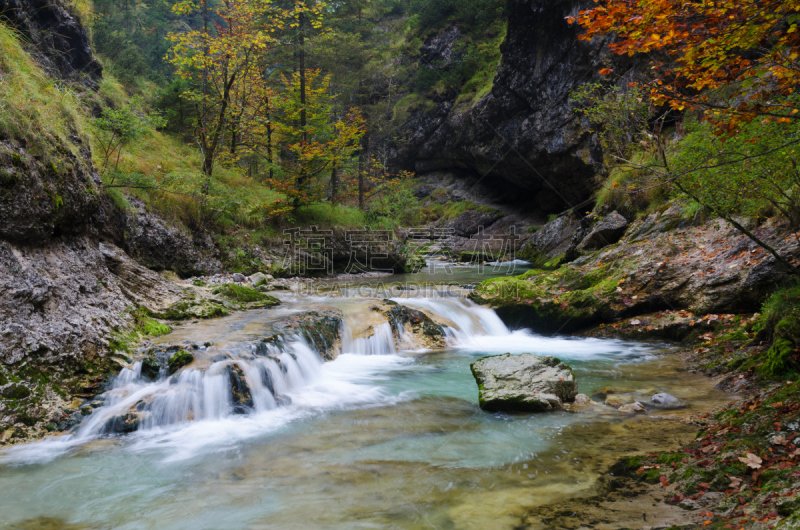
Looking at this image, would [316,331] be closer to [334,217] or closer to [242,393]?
[242,393]

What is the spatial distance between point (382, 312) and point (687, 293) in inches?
234

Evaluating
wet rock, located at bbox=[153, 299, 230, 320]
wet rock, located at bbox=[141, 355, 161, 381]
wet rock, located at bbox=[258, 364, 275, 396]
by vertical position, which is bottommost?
wet rock, located at bbox=[258, 364, 275, 396]

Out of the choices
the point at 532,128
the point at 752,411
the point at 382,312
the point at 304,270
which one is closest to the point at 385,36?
the point at 532,128

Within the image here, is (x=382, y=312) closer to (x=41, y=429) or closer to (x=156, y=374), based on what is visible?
(x=156, y=374)

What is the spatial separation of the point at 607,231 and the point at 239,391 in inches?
444

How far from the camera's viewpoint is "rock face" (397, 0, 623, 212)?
736 inches

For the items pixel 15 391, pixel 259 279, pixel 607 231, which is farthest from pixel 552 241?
pixel 15 391

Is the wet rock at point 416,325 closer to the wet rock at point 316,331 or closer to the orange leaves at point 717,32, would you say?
the wet rock at point 316,331

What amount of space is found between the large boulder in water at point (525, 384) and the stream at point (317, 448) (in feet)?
0.60

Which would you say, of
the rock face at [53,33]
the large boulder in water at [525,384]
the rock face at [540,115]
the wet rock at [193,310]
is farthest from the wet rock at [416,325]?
the rock face at [540,115]

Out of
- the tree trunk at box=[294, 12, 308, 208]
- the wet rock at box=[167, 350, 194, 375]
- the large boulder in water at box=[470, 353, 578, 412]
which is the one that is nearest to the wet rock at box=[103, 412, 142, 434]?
the wet rock at box=[167, 350, 194, 375]

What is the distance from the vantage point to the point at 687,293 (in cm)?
754

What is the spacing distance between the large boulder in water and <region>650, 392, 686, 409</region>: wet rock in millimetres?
880

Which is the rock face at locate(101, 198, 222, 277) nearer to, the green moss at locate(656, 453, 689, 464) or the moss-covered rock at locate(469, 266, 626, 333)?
the moss-covered rock at locate(469, 266, 626, 333)
